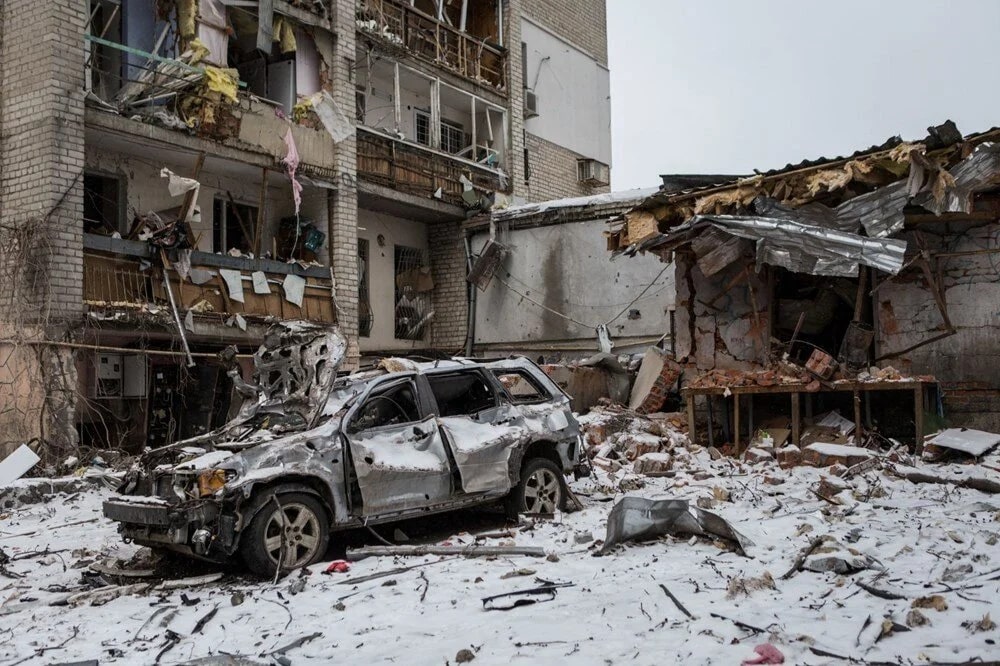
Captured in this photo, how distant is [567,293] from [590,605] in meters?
14.8

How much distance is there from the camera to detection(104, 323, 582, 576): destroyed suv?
22.5ft

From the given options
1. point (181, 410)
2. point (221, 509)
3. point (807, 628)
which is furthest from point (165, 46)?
point (807, 628)

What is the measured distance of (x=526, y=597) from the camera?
5.93m

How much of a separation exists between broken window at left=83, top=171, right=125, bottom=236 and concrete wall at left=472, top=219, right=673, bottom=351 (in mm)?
9088

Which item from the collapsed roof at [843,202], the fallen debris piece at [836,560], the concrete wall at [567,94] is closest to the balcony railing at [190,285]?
the collapsed roof at [843,202]

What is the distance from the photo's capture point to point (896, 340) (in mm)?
12500

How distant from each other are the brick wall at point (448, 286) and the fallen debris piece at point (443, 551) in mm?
14299

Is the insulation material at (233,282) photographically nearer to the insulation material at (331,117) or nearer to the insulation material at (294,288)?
the insulation material at (294,288)

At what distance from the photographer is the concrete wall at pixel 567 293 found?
18891mm

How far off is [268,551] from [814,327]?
31.8ft

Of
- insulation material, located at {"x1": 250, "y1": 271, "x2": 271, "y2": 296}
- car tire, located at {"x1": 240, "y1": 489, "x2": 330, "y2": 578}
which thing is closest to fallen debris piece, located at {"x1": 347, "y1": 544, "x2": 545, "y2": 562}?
car tire, located at {"x1": 240, "y1": 489, "x2": 330, "y2": 578}

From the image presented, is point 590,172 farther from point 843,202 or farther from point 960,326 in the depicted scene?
point 960,326

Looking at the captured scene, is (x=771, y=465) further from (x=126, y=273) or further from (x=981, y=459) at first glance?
(x=126, y=273)

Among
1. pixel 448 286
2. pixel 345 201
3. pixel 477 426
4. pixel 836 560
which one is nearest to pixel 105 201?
pixel 345 201
